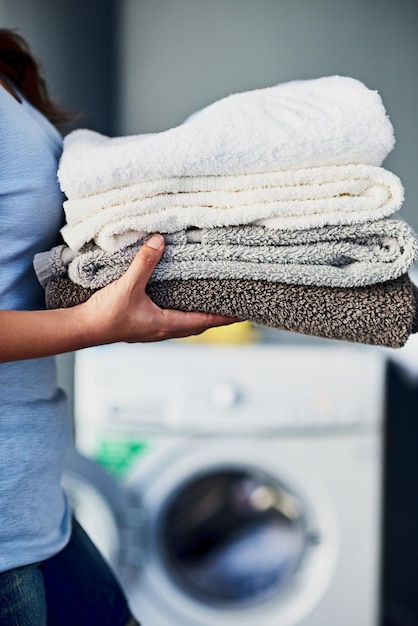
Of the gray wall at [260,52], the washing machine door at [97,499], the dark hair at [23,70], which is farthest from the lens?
the gray wall at [260,52]

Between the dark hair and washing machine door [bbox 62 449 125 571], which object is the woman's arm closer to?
the dark hair

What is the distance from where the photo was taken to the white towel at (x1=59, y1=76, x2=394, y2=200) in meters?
0.73

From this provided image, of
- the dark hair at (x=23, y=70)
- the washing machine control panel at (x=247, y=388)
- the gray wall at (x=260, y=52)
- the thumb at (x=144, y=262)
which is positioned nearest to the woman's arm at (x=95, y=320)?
the thumb at (x=144, y=262)

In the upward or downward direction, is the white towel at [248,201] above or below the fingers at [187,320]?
above

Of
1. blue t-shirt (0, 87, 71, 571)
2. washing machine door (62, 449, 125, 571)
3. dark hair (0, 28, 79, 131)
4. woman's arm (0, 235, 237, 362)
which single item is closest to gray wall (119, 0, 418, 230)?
washing machine door (62, 449, 125, 571)

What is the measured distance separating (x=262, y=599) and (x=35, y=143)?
131 cm

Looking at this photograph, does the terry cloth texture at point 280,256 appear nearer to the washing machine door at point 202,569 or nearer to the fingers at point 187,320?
the fingers at point 187,320

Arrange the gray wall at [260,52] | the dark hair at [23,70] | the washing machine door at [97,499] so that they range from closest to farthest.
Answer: the dark hair at [23,70], the washing machine door at [97,499], the gray wall at [260,52]

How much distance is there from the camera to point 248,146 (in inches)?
28.6

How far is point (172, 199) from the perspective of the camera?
752 mm

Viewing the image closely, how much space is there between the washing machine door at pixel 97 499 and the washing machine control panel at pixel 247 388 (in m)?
0.13

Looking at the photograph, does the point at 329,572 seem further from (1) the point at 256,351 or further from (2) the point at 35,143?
(2) the point at 35,143

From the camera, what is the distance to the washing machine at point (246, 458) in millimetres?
1759

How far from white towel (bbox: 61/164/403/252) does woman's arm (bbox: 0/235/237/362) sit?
32 millimetres
